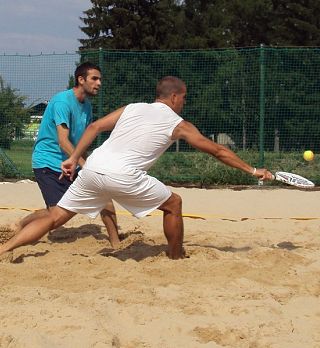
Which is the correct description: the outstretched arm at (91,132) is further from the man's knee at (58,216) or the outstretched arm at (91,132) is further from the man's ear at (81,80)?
the man's ear at (81,80)

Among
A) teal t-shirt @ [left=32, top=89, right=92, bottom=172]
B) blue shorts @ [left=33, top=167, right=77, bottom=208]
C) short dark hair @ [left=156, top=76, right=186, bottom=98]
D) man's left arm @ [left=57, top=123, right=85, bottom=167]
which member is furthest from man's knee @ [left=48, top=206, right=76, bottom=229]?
short dark hair @ [left=156, top=76, right=186, bottom=98]

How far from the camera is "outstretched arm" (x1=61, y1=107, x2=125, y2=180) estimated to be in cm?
557

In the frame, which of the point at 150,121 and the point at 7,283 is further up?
the point at 150,121

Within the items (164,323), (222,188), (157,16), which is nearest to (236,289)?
(164,323)

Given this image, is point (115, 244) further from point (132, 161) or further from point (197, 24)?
point (197, 24)

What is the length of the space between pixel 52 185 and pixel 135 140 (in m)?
1.54

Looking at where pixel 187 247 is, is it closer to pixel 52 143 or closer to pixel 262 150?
pixel 52 143

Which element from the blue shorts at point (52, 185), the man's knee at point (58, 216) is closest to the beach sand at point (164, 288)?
the man's knee at point (58, 216)

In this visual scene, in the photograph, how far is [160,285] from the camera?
506 centimetres

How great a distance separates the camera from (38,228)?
5582mm

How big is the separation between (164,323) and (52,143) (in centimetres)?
307

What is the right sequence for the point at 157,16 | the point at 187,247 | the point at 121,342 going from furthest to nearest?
the point at 157,16 < the point at 187,247 < the point at 121,342

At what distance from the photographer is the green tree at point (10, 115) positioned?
13.9 metres

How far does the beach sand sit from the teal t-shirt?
2.85 feet
